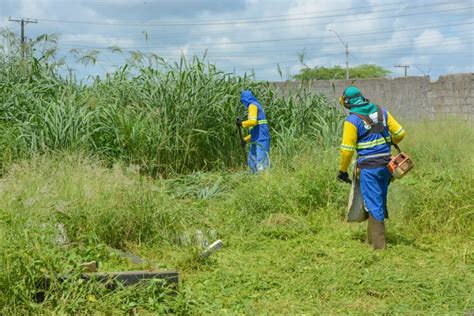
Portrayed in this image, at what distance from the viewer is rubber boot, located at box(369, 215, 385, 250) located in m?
5.90

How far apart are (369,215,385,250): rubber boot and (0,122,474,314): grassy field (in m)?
0.15

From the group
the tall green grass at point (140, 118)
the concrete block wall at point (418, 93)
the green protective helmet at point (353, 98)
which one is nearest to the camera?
the green protective helmet at point (353, 98)

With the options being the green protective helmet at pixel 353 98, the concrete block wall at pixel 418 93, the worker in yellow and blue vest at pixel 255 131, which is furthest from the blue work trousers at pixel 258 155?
the green protective helmet at pixel 353 98

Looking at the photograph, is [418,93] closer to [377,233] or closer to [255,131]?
[255,131]

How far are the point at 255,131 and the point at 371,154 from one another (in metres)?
4.02

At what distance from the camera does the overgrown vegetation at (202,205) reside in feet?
14.4

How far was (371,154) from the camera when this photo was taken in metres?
5.91

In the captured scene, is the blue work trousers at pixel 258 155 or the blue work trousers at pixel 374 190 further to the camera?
the blue work trousers at pixel 258 155

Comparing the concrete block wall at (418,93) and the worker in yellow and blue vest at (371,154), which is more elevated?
the concrete block wall at (418,93)

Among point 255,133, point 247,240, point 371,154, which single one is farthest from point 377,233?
point 255,133

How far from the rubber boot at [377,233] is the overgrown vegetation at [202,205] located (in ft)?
0.36

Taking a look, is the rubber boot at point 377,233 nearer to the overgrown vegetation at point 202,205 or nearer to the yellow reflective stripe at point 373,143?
the overgrown vegetation at point 202,205

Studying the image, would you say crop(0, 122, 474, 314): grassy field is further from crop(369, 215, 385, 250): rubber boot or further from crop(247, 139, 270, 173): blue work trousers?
crop(247, 139, 270, 173): blue work trousers

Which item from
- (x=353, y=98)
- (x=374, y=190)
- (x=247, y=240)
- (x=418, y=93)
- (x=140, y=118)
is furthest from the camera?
(x=418, y=93)
